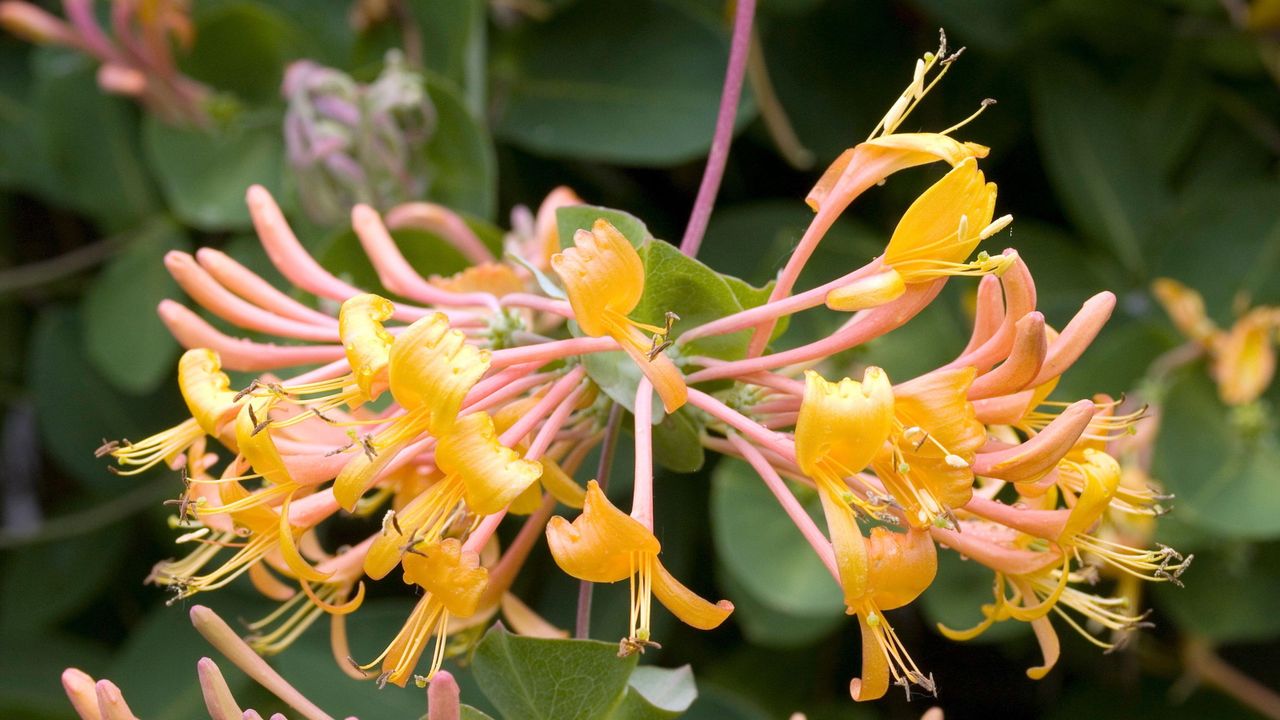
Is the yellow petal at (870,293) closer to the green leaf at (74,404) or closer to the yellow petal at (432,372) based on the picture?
the yellow petal at (432,372)

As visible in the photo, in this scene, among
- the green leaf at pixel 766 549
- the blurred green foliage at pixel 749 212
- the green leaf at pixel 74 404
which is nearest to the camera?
the green leaf at pixel 766 549

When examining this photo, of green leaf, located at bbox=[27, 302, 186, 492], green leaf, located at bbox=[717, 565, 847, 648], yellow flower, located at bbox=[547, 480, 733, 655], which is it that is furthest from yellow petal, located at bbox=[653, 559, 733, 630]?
green leaf, located at bbox=[27, 302, 186, 492]

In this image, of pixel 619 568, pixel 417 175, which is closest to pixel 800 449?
pixel 619 568

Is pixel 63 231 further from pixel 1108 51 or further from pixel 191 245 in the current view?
pixel 1108 51

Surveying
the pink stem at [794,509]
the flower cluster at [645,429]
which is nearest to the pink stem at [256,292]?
the flower cluster at [645,429]

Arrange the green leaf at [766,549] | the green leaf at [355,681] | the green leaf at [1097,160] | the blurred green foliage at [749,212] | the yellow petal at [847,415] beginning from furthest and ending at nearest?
the green leaf at [1097,160] → the blurred green foliage at [749,212] → the green leaf at [766,549] → the green leaf at [355,681] → the yellow petal at [847,415]

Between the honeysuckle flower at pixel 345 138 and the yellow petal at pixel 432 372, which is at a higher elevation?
the yellow petal at pixel 432 372

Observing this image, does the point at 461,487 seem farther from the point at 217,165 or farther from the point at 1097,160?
the point at 1097,160

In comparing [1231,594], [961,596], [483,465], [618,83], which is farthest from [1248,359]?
[483,465]
